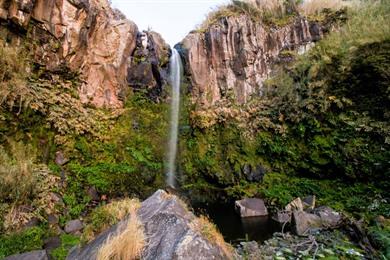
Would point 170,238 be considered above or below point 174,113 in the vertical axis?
below

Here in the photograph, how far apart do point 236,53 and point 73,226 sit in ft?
26.1

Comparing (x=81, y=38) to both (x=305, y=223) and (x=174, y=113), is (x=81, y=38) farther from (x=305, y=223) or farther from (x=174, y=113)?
(x=305, y=223)

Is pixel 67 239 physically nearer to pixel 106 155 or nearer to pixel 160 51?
pixel 106 155

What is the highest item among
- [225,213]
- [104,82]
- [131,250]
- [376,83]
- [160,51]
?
[160,51]

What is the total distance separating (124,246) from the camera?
9.29ft

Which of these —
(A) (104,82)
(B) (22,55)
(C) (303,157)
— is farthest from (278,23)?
(B) (22,55)

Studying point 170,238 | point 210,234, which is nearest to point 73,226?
point 170,238

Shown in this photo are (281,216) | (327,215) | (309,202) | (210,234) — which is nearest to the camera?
(210,234)

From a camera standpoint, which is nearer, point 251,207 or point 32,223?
point 32,223

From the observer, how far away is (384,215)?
595 cm

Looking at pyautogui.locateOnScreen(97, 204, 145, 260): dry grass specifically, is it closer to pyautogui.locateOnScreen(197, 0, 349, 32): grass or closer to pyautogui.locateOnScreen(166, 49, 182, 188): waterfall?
pyautogui.locateOnScreen(166, 49, 182, 188): waterfall

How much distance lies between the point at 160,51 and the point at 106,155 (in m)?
4.78

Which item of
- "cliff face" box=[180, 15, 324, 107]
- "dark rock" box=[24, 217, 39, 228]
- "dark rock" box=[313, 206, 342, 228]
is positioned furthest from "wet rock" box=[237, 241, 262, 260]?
"cliff face" box=[180, 15, 324, 107]

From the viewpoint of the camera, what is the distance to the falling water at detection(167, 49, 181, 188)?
375 inches
